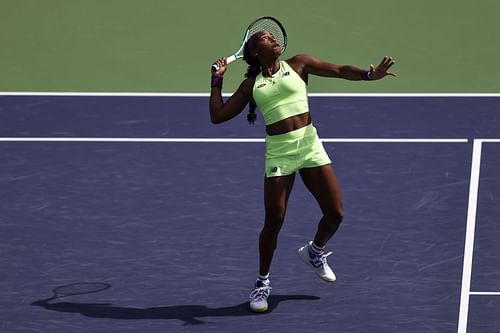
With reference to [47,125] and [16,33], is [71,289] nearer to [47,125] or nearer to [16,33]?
[47,125]

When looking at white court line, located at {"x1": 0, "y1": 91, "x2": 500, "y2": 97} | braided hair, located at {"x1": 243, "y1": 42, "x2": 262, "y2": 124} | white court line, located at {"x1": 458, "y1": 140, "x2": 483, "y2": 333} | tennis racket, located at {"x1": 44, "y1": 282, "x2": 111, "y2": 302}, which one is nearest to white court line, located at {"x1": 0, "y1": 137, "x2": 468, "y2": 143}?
white court line, located at {"x1": 458, "y1": 140, "x2": 483, "y2": 333}

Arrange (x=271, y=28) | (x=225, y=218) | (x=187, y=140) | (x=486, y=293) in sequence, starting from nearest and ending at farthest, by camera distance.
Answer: (x=271, y=28) < (x=486, y=293) < (x=225, y=218) < (x=187, y=140)

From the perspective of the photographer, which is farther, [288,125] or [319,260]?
[319,260]

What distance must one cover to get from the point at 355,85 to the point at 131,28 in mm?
3817

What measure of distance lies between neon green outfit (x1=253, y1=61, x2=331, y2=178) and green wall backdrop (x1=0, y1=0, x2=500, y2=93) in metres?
5.96

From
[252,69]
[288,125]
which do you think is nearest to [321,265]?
[288,125]

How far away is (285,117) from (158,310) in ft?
7.16

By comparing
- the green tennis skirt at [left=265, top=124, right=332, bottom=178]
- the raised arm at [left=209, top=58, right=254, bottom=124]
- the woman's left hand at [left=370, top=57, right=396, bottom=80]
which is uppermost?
the woman's left hand at [left=370, top=57, right=396, bottom=80]

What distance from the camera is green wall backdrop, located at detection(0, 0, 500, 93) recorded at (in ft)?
65.5

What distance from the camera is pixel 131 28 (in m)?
21.6

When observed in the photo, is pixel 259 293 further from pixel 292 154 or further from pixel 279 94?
pixel 279 94

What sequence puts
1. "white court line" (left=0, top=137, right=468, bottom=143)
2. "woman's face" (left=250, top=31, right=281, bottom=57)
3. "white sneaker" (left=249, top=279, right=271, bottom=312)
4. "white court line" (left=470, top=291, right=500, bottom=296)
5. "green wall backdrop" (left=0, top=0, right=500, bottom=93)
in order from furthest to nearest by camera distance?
"green wall backdrop" (left=0, top=0, right=500, bottom=93) < "white court line" (left=0, top=137, right=468, bottom=143) < "white court line" (left=470, top=291, right=500, bottom=296) < "white sneaker" (left=249, top=279, right=271, bottom=312) < "woman's face" (left=250, top=31, right=281, bottom=57)

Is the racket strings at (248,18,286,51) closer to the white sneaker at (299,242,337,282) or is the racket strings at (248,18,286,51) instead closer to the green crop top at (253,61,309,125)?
the green crop top at (253,61,309,125)

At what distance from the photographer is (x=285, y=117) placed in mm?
13539
